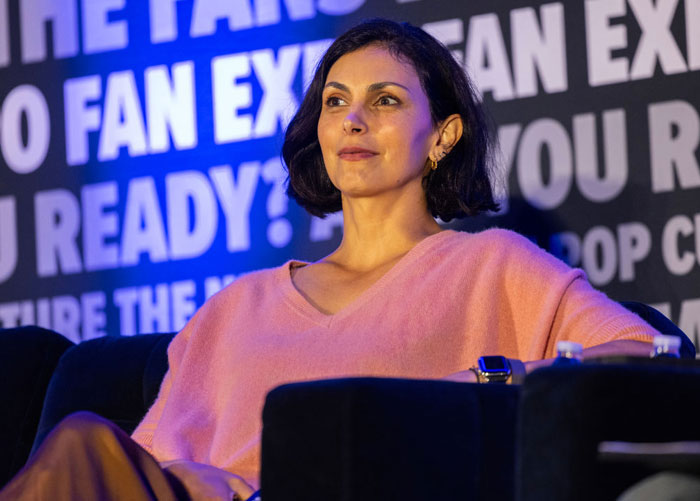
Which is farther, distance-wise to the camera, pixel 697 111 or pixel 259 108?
pixel 259 108

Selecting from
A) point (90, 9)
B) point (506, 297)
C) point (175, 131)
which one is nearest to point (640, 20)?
point (506, 297)

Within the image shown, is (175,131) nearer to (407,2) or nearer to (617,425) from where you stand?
(407,2)

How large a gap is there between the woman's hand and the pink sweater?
0.37 feet

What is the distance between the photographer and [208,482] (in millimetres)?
1764

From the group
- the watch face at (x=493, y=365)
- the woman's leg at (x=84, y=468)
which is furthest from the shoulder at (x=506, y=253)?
the woman's leg at (x=84, y=468)

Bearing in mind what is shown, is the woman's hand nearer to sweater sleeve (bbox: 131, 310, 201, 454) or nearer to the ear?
sweater sleeve (bbox: 131, 310, 201, 454)

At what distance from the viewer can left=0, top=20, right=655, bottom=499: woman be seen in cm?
194

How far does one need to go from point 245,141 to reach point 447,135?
0.95 meters

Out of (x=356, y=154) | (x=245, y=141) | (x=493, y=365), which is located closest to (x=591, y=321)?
(x=493, y=365)

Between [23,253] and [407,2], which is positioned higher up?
[407,2]

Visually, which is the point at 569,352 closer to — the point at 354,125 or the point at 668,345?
the point at 668,345

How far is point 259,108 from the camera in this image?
10.1ft

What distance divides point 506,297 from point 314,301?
394 mm

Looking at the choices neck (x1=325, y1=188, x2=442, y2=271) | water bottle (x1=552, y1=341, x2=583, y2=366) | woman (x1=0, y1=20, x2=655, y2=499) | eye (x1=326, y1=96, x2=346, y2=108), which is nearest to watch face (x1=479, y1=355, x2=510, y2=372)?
woman (x1=0, y1=20, x2=655, y2=499)
